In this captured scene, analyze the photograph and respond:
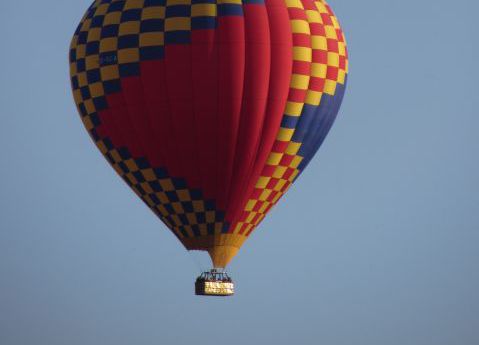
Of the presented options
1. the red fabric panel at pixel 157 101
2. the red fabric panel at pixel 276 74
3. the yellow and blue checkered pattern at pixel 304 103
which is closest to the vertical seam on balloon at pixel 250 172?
the red fabric panel at pixel 276 74

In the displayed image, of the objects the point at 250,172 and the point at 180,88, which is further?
the point at 250,172

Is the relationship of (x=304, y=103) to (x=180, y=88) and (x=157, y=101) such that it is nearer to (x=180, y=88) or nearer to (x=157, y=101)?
(x=180, y=88)

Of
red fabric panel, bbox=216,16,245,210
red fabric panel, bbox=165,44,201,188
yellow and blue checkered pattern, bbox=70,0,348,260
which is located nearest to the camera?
red fabric panel, bbox=165,44,201,188

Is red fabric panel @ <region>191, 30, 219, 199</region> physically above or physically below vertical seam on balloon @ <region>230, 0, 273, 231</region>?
above

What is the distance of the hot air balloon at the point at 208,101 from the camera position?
49531mm

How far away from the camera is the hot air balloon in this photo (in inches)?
1950

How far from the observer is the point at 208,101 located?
49.5 metres

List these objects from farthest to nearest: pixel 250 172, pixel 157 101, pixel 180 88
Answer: pixel 250 172, pixel 157 101, pixel 180 88

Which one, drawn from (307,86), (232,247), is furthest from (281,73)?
(232,247)

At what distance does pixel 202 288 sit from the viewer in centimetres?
5066

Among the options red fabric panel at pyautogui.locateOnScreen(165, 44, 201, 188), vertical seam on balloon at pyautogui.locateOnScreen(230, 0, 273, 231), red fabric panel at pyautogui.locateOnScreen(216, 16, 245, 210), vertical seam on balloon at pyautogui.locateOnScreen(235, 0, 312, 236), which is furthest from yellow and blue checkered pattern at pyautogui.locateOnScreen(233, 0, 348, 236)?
red fabric panel at pyautogui.locateOnScreen(165, 44, 201, 188)

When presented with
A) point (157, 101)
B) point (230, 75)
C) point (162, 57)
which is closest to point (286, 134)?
point (230, 75)

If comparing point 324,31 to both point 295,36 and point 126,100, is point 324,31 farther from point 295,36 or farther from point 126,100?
point 126,100

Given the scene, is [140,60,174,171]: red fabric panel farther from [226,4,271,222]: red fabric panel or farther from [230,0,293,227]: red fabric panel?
[230,0,293,227]: red fabric panel
